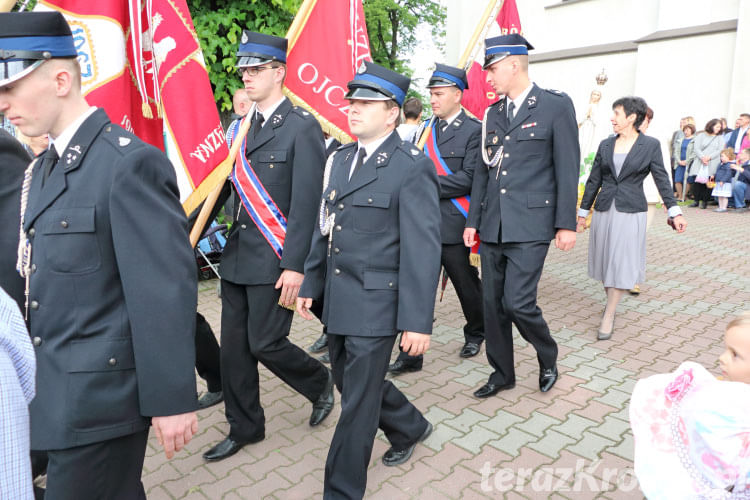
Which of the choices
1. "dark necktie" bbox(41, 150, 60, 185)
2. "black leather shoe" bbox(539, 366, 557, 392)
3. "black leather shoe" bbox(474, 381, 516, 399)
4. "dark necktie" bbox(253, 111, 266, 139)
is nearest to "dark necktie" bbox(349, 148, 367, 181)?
"dark necktie" bbox(253, 111, 266, 139)

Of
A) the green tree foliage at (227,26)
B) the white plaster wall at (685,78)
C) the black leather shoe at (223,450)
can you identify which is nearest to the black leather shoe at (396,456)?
the black leather shoe at (223,450)

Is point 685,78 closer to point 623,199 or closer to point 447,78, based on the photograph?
point 623,199

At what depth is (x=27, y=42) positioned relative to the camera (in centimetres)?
159

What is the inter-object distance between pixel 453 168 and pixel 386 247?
2.07 metres

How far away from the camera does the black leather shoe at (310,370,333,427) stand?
3.57 m

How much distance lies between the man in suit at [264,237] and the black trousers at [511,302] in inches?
54.8

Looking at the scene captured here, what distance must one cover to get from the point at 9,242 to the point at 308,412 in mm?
2197

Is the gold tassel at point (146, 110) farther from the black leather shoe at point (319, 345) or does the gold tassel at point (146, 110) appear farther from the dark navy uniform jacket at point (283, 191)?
the black leather shoe at point (319, 345)

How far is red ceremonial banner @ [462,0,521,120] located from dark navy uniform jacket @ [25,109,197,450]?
4.18m

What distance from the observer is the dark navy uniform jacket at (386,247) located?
2592 millimetres

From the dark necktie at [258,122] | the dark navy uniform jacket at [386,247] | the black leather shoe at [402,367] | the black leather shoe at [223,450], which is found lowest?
the black leather shoe at [402,367]

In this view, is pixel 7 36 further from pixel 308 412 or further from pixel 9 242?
pixel 308 412

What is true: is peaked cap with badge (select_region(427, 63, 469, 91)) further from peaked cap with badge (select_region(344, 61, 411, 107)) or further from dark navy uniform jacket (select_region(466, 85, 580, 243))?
peaked cap with badge (select_region(344, 61, 411, 107))

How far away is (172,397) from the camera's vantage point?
1683 millimetres
